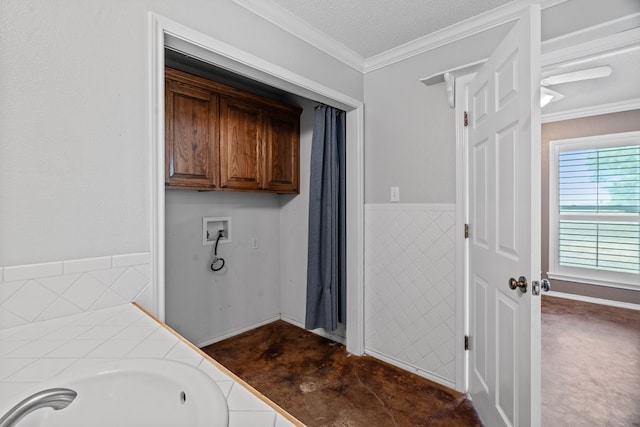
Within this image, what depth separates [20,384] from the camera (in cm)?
64

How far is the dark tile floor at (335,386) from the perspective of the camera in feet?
5.71

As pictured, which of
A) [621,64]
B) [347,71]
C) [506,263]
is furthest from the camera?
[621,64]

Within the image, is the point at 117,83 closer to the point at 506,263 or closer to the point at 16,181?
the point at 16,181

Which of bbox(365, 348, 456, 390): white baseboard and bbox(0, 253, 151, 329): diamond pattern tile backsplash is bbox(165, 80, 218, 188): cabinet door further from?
bbox(365, 348, 456, 390): white baseboard

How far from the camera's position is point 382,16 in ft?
6.05

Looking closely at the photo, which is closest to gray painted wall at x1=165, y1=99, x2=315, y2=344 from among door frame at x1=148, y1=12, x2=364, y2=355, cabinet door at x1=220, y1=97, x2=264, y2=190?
cabinet door at x1=220, y1=97, x2=264, y2=190

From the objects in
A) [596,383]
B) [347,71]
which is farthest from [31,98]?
[596,383]

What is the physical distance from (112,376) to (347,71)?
2.28 metres

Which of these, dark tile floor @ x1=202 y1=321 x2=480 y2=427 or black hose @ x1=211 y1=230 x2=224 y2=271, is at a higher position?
black hose @ x1=211 y1=230 x2=224 y2=271

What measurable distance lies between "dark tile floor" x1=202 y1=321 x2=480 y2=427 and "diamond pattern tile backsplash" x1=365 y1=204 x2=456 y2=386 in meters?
0.13

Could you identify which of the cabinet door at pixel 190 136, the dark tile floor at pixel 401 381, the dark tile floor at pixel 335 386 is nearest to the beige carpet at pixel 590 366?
the dark tile floor at pixel 401 381

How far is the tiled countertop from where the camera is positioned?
561mm

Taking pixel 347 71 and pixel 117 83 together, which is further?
pixel 347 71

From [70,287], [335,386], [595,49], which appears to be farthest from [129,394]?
[595,49]
